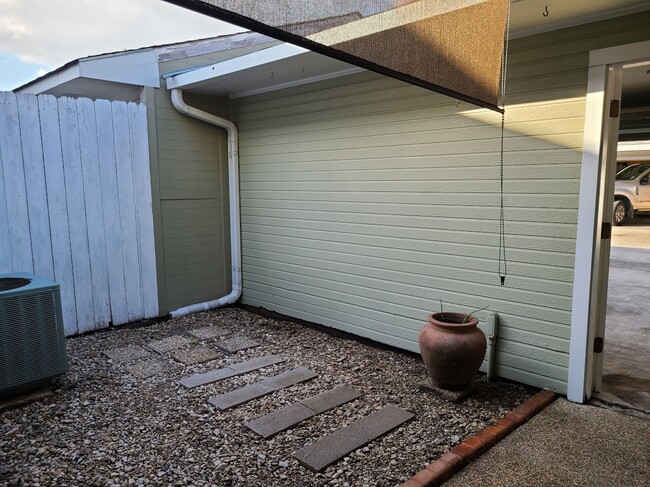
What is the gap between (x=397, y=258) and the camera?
12.7ft

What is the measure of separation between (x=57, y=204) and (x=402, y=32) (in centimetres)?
364

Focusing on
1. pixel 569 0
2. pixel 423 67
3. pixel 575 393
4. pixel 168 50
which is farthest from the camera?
pixel 168 50

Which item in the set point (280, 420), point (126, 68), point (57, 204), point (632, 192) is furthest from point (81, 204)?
point (632, 192)

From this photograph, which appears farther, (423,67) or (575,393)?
(575,393)

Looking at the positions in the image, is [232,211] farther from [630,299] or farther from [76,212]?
[630,299]

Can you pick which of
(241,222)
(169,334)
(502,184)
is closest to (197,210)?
(241,222)

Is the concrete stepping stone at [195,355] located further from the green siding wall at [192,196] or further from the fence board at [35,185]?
the fence board at [35,185]

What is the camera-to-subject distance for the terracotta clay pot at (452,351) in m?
2.88

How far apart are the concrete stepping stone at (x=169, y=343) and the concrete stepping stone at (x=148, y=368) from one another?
0.83 ft

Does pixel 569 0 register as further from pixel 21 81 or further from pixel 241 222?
pixel 21 81

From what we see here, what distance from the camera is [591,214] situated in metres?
2.76

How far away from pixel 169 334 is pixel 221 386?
1.39 m

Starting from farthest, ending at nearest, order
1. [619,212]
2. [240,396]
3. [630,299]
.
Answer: [619,212]
[630,299]
[240,396]

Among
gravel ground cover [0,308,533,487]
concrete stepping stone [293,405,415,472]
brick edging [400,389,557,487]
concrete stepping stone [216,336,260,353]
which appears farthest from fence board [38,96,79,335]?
brick edging [400,389,557,487]
